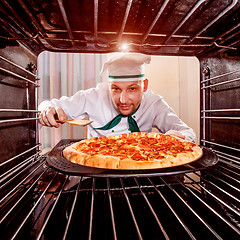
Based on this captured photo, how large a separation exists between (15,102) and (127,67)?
929 millimetres

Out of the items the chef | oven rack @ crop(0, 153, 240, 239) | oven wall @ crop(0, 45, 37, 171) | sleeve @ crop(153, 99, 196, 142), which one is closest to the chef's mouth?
the chef

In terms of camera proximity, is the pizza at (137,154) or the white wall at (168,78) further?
the white wall at (168,78)

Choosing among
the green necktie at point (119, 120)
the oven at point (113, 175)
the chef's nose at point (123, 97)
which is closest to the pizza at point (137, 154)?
the oven at point (113, 175)

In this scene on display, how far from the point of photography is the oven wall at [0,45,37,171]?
729 mm

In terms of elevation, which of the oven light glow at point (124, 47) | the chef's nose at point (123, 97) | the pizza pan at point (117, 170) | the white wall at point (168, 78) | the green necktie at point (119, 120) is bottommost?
the pizza pan at point (117, 170)

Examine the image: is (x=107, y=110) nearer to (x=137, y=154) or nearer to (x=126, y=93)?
(x=126, y=93)

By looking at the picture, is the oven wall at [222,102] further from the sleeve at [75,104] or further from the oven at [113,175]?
the sleeve at [75,104]

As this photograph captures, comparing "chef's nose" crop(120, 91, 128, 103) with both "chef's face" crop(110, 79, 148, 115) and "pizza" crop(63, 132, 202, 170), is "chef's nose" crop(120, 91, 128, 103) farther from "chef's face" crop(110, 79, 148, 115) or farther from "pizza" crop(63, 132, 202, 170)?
"pizza" crop(63, 132, 202, 170)

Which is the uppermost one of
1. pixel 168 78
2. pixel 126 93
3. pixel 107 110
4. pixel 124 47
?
pixel 168 78

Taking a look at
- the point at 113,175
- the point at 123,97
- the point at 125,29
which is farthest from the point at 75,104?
the point at 113,175

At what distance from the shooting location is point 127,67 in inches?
59.6

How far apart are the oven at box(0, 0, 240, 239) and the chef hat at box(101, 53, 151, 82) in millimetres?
499

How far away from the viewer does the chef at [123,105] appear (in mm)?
1501

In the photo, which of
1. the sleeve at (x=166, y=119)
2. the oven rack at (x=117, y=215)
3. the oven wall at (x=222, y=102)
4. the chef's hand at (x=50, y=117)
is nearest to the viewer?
the oven rack at (x=117, y=215)
